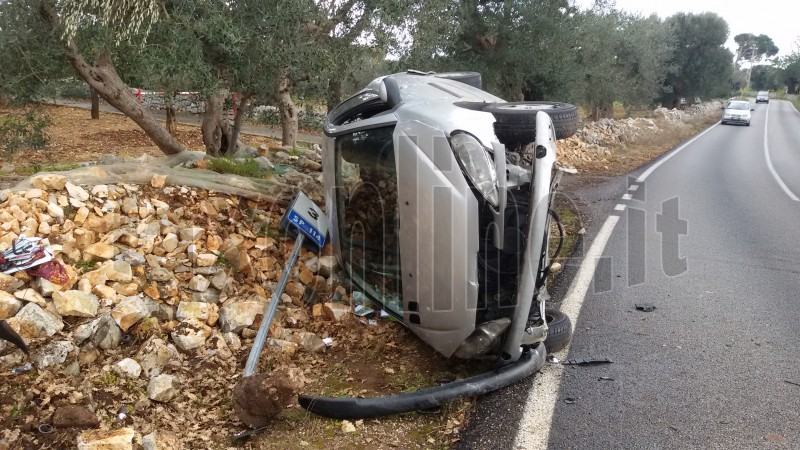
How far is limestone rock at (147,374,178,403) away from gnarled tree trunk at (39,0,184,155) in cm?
410

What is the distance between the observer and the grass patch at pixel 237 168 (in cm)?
605

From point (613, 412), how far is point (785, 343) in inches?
74.9

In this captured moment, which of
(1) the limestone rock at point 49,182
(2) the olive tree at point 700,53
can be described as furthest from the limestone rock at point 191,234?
(2) the olive tree at point 700,53

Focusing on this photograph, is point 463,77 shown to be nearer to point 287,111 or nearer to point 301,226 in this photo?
point 301,226

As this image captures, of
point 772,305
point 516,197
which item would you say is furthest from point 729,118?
point 516,197

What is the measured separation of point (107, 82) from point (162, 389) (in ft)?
14.8

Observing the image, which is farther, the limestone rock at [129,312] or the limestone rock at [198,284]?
the limestone rock at [198,284]

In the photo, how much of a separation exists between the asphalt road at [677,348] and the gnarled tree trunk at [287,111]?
429 cm

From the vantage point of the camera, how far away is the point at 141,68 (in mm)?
6371

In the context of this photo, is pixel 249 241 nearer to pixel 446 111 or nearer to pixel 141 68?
pixel 446 111

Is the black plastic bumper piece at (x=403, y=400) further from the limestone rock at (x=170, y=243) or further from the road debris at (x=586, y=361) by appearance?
the limestone rock at (x=170, y=243)

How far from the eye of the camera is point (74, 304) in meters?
3.76

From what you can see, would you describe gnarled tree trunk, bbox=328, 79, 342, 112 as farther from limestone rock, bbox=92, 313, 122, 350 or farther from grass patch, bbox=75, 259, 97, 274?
limestone rock, bbox=92, 313, 122, 350

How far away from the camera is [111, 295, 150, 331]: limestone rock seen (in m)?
3.82
